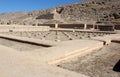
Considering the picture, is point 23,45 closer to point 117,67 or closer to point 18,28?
point 117,67

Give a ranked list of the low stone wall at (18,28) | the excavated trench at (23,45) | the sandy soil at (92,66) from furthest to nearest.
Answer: the low stone wall at (18,28) < the excavated trench at (23,45) < the sandy soil at (92,66)

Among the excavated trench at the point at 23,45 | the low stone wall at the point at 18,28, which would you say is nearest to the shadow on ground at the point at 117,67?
the excavated trench at the point at 23,45

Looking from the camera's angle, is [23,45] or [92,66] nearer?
[92,66]

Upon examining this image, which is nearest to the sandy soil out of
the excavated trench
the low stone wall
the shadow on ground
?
the shadow on ground

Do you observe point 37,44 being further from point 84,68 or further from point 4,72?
point 4,72

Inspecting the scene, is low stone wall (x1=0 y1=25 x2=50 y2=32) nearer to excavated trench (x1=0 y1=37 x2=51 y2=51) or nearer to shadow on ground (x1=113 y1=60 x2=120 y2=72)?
excavated trench (x1=0 y1=37 x2=51 y2=51)

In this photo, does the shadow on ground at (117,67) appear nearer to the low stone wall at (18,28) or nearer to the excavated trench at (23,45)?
the excavated trench at (23,45)

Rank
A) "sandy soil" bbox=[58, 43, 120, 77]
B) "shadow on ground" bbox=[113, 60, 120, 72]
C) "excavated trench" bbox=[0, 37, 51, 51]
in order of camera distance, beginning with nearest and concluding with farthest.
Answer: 1. "sandy soil" bbox=[58, 43, 120, 77]
2. "shadow on ground" bbox=[113, 60, 120, 72]
3. "excavated trench" bbox=[0, 37, 51, 51]

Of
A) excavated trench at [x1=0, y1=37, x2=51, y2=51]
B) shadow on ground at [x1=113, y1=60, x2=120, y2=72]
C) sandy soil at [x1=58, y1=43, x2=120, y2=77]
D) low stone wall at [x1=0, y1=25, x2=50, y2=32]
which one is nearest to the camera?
sandy soil at [x1=58, y1=43, x2=120, y2=77]

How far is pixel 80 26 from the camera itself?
54.2ft

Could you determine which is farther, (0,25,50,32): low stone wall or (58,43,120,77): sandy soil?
(0,25,50,32): low stone wall

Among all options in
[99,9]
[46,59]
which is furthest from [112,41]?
[99,9]

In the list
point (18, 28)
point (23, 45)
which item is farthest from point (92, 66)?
point (18, 28)

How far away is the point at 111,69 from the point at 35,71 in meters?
1.27
